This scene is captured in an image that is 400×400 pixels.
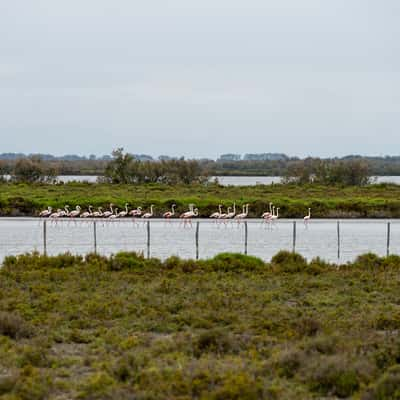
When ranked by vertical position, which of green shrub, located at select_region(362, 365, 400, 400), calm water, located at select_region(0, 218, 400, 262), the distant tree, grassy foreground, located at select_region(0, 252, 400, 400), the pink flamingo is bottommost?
calm water, located at select_region(0, 218, 400, 262)

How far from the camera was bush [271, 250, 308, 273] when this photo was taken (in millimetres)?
25977

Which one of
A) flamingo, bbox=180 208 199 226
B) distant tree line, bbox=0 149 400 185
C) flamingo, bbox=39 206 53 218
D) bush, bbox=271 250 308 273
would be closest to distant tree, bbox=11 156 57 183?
distant tree line, bbox=0 149 400 185

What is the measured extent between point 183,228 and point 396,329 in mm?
30737

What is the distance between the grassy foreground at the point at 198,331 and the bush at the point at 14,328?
0.02 metres

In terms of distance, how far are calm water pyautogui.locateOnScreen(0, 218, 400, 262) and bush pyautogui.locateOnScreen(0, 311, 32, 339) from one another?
15.5 metres

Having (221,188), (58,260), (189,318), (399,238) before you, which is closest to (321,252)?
(399,238)

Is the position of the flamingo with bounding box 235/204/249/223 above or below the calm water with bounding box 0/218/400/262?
above

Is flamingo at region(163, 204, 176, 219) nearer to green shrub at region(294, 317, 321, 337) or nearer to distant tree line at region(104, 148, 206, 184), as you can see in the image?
distant tree line at region(104, 148, 206, 184)

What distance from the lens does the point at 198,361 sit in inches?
524

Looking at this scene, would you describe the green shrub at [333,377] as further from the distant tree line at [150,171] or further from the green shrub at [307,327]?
the distant tree line at [150,171]

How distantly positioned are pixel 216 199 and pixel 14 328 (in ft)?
147

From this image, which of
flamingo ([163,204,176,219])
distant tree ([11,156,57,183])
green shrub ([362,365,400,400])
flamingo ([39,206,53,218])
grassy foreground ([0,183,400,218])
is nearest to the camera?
green shrub ([362,365,400,400])

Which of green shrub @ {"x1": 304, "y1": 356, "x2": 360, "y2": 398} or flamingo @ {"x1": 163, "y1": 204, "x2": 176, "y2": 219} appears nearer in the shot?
green shrub @ {"x1": 304, "y1": 356, "x2": 360, "y2": 398}

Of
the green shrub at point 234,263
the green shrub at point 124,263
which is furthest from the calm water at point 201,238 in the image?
the green shrub at point 234,263
